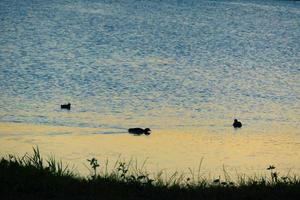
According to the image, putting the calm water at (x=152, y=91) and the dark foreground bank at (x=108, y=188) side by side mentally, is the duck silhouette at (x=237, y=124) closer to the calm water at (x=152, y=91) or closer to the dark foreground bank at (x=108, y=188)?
the calm water at (x=152, y=91)

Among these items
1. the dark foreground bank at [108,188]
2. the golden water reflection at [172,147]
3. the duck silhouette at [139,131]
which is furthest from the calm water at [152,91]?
the dark foreground bank at [108,188]

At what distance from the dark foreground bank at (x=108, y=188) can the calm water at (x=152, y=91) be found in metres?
5.35

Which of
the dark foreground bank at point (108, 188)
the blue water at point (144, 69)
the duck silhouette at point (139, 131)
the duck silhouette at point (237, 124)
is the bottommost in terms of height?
the dark foreground bank at point (108, 188)

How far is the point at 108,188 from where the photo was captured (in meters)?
12.0

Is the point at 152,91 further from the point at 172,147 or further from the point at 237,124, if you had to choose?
the point at 172,147

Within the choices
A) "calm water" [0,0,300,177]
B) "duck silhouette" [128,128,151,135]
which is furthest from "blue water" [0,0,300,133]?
"duck silhouette" [128,128,151,135]

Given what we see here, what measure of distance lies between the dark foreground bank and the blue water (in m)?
13.4

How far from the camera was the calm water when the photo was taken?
21.8 meters

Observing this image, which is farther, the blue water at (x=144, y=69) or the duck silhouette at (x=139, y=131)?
the blue water at (x=144, y=69)

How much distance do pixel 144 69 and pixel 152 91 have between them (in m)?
8.41

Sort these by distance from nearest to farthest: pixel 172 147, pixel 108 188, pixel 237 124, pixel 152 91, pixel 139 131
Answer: pixel 108 188 → pixel 172 147 → pixel 139 131 → pixel 237 124 → pixel 152 91

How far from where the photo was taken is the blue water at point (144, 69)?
96.7 feet

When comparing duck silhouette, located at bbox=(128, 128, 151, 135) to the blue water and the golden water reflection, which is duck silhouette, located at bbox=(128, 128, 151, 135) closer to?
the golden water reflection

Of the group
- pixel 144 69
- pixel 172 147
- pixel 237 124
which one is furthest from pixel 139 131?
pixel 144 69
